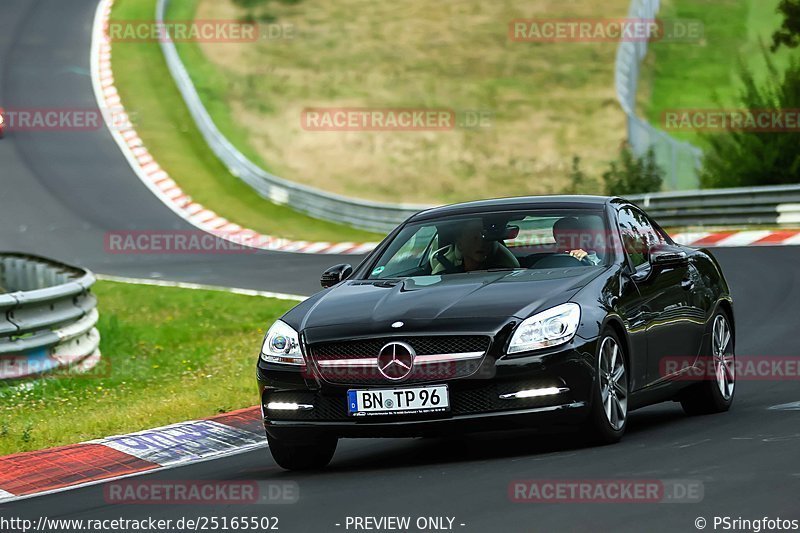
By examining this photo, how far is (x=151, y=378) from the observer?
14164 mm

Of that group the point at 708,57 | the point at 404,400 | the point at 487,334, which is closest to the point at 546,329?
the point at 487,334

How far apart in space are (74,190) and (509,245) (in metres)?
25.3

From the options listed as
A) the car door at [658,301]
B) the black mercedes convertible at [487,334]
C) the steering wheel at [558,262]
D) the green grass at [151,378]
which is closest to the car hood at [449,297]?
the black mercedes convertible at [487,334]

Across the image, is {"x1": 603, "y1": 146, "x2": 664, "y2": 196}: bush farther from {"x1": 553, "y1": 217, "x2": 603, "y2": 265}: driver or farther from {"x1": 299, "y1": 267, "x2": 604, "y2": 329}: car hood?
{"x1": 299, "y1": 267, "x2": 604, "y2": 329}: car hood

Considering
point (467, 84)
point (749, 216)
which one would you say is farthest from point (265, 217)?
point (467, 84)

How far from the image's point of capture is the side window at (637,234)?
9695 millimetres

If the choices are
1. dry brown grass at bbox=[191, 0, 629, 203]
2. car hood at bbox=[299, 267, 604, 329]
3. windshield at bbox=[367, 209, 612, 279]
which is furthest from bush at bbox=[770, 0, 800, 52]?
car hood at bbox=[299, 267, 604, 329]

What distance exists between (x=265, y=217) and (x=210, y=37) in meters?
17.6

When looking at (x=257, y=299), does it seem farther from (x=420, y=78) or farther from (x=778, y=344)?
(x=420, y=78)

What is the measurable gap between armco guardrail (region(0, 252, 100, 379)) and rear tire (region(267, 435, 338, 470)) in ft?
15.0

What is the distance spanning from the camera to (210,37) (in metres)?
48.4

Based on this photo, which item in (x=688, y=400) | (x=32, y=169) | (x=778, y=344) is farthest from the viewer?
(x=32, y=169)

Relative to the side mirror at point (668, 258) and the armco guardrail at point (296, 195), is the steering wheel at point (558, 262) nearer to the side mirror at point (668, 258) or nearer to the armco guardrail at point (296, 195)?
the side mirror at point (668, 258)

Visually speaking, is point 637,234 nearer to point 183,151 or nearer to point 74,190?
point 74,190
